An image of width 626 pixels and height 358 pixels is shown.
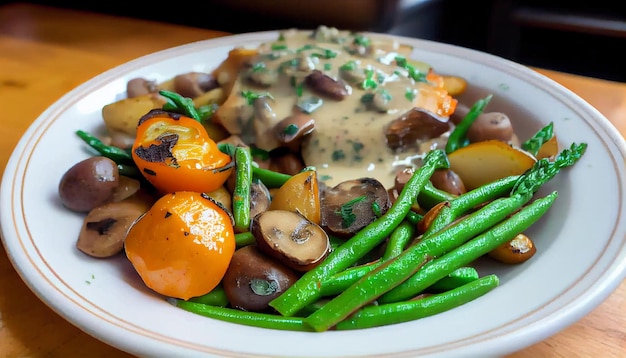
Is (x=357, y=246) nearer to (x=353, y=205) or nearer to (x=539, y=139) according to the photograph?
(x=353, y=205)

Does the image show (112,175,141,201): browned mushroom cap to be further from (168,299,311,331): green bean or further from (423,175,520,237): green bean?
(423,175,520,237): green bean

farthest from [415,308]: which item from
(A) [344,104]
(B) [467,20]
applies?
(B) [467,20]

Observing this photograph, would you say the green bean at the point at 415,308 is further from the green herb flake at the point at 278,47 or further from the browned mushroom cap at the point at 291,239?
the green herb flake at the point at 278,47

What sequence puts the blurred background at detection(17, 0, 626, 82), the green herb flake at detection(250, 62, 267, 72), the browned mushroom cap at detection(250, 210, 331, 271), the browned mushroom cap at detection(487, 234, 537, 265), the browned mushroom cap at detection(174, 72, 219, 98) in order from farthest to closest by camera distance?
1. the blurred background at detection(17, 0, 626, 82)
2. the browned mushroom cap at detection(174, 72, 219, 98)
3. the green herb flake at detection(250, 62, 267, 72)
4. the browned mushroom cap at detection(487, 234, 537, 265)
5. the browned mushroom cap at detection(250, 210, 331, 271)

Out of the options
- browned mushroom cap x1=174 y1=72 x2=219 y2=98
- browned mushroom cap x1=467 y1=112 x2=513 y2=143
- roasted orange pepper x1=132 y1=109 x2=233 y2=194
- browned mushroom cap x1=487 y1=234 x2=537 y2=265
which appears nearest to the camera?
browned mushroom cap x1=487 y1=234 x2=537 y2=265

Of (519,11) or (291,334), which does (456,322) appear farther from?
(519,11)

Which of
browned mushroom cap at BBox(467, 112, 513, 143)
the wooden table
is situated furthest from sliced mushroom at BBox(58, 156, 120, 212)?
browned mushroom cap at BBox(467, 112, 513, 143)

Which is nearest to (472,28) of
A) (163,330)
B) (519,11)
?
(519,11)
